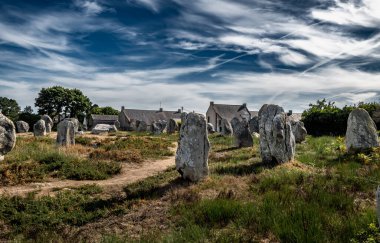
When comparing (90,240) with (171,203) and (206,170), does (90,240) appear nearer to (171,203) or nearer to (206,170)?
(171,203)

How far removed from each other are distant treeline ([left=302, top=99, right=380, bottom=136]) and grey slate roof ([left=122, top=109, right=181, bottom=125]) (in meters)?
45.8

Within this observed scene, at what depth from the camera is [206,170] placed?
11.0 m

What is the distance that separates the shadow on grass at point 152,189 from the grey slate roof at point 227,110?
60.3m

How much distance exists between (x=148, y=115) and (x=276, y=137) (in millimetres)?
69601

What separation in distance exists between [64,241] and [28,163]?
789cm

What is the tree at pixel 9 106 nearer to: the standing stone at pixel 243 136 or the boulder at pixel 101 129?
the boulder at pixel 101 129

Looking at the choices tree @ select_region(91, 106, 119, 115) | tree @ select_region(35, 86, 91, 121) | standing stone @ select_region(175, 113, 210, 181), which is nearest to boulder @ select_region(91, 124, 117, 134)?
tree @ select_region(35, 86, 91, 121)

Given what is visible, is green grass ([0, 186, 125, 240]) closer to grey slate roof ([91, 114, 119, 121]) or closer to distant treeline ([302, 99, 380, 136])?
distant treeline ([302, 99, 380, 136])

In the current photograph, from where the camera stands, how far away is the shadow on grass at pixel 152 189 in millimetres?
9690

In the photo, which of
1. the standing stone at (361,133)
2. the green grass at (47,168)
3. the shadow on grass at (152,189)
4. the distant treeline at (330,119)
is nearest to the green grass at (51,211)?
the shadow on grass at (152,189)

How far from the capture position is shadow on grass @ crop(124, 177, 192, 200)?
969 centimetres

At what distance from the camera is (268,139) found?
13.8 metres

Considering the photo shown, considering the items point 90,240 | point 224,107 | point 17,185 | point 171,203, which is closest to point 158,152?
point 17,185

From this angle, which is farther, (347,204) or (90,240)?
(347,204)
